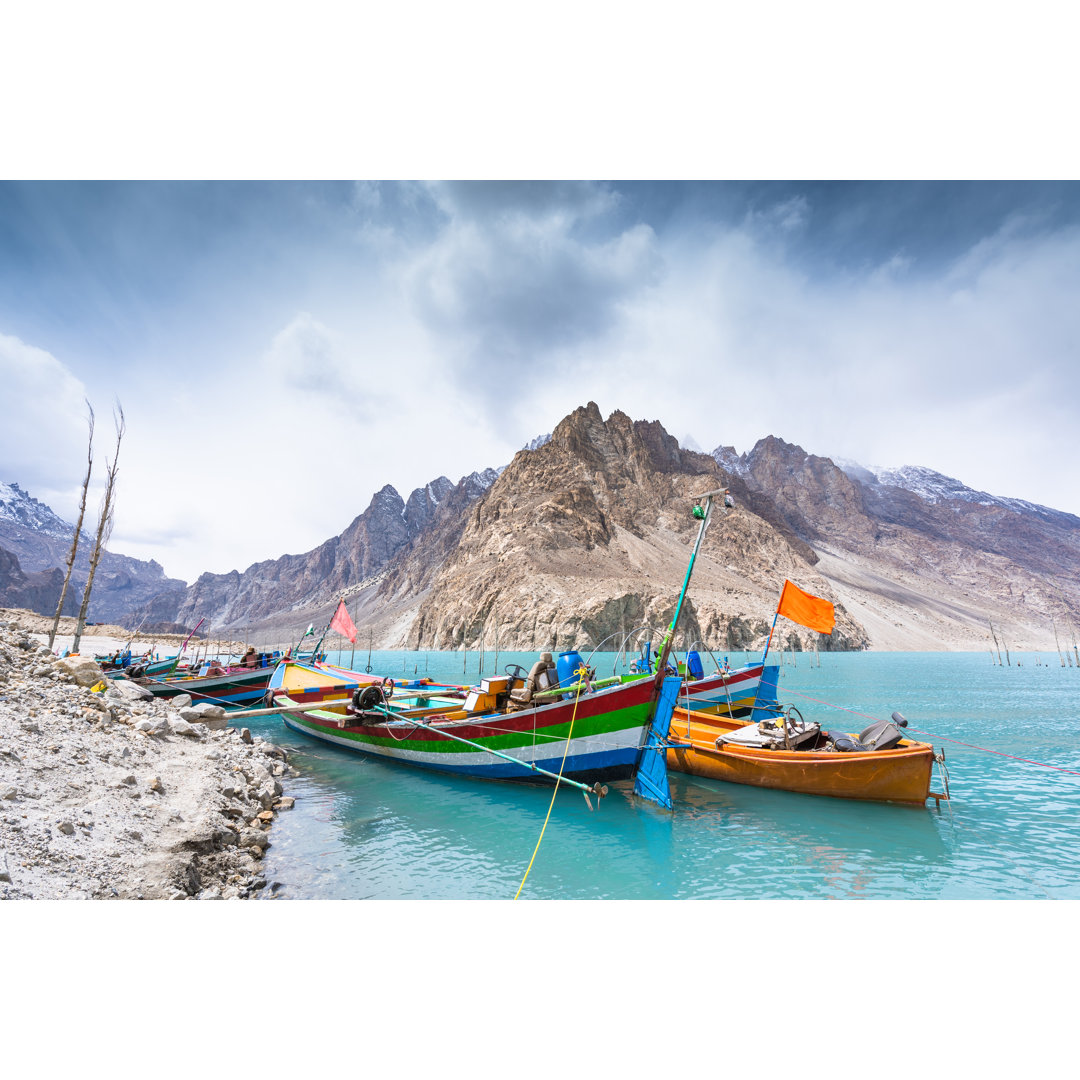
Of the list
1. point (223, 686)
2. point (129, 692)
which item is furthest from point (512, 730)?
point (223, 686)

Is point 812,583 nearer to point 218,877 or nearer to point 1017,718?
point 1017,718

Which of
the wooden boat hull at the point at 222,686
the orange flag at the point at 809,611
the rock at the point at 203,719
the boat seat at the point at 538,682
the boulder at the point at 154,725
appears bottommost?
the wooden boat hull at the point at 222,686

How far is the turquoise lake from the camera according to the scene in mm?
7965

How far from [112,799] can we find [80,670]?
594cm

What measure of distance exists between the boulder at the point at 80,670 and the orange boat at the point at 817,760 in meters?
→ 12.7

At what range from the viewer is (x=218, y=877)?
7449 millimetres

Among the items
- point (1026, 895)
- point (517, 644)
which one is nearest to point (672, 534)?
point (517, 644)

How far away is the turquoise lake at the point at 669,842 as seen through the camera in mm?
7965

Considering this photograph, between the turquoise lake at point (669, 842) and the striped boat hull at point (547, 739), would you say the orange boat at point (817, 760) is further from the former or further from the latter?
the striped boat hull at point (547, 739)

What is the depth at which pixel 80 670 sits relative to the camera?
12.2 meters

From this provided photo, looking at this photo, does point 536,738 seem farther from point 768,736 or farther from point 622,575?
point 622,575

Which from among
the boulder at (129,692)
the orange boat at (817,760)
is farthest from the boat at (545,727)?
the boulder at (129,692)

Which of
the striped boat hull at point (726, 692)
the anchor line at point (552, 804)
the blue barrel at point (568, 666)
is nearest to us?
the anchor line at point (552, 804)
